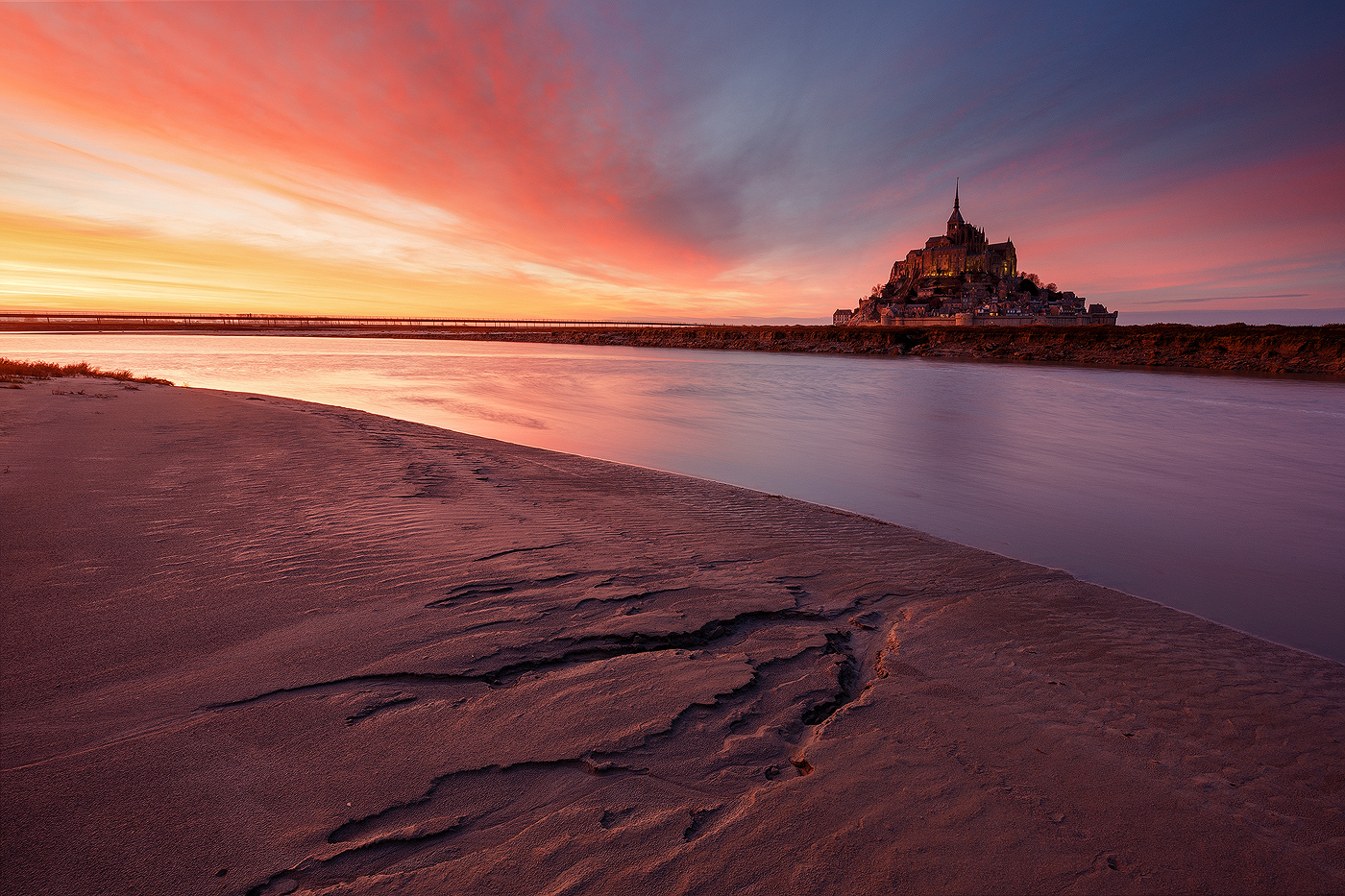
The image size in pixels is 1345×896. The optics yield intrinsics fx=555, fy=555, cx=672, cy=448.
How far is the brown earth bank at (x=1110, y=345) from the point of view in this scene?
3394 cm

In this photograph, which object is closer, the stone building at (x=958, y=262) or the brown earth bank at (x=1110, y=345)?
the brown earth bank at (x=1110, y=345)

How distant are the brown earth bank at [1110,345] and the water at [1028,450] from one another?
24.6 ft

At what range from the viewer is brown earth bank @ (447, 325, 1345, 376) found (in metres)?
33.9

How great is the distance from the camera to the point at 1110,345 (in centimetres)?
4241

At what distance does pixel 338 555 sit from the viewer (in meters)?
4.27

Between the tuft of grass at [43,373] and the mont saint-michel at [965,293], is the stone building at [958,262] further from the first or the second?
the tuft of grass at [43,373]

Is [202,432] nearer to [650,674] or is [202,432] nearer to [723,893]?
[650,674]

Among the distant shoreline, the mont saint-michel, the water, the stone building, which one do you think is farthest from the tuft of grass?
the stone building

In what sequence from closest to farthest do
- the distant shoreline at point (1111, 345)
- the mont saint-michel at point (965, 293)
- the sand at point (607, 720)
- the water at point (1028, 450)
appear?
the sand at point (607, 720), the water at point (1028, 450), the distant shoreline at point (1111, 345), the mont saint-michel at point (965, 293)

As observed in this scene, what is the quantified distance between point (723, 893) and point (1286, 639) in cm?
485

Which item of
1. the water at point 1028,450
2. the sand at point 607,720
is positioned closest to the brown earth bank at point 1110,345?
the water at point 1028,450

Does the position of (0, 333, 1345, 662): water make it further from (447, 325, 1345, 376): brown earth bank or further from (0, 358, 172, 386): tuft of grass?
(447, 325, 1345, 376): brown earth bank

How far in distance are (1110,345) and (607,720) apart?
174 feet

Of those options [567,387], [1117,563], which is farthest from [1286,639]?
[567,387]
